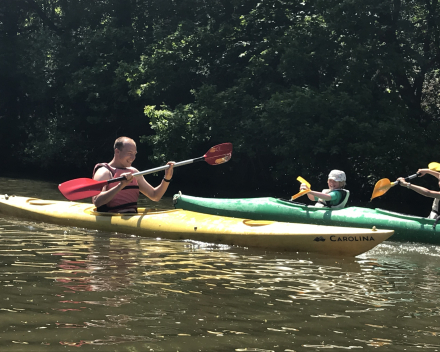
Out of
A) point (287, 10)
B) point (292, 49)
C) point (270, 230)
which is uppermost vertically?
point (287, 10)

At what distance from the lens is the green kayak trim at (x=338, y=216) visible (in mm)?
7590

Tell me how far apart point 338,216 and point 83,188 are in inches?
128

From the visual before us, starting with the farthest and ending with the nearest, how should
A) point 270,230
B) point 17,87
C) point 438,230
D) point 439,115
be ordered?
point 17,87, point 439,115, point 438,230, point 270,230

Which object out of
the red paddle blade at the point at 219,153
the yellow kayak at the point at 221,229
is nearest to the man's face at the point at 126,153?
the yellow kayak at the point at 221,229

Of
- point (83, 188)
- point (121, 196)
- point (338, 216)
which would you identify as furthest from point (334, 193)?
point (83, 188)

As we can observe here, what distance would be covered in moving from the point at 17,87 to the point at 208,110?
1045cm

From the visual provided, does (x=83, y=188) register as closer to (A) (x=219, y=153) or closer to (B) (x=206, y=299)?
(A) (x=219, y=153)

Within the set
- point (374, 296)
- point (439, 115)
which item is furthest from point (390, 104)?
point (374, 296)

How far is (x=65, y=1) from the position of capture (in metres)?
23.2

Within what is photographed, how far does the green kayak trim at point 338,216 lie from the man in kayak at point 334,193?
119mm

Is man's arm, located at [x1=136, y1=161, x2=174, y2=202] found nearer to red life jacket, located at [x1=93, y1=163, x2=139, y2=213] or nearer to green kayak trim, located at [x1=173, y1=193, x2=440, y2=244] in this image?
red life jacket, located at [x1=93, y1=163, x2=139, y2=213]

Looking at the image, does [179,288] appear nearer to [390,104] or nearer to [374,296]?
[374,296]

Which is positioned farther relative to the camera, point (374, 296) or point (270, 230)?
point (270, 230)

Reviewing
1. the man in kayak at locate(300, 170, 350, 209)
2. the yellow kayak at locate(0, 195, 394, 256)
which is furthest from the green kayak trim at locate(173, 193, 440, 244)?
the yellow kayak at locate(0, 195, 394, 256)
